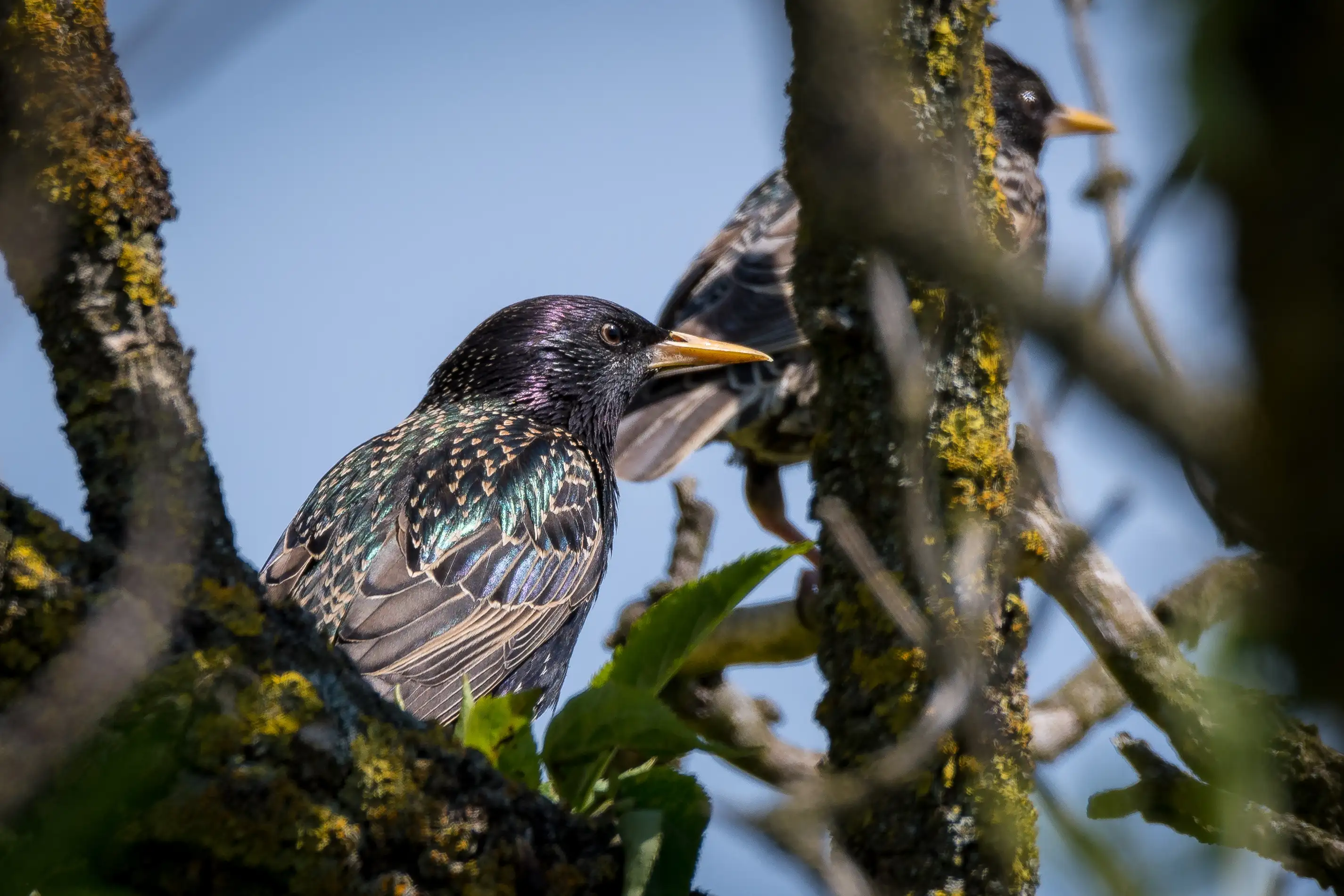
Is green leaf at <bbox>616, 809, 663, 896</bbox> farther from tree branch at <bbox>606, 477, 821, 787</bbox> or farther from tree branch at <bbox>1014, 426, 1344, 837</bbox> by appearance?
tree branch at <bbox>606, 477, 821, 787</bbox>

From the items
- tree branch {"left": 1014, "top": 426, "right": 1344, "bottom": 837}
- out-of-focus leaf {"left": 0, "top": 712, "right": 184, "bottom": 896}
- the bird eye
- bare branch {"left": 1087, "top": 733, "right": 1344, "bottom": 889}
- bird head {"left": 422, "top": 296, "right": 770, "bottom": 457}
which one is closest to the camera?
out-of-focus leaf {"left": 0, "top": 712, "right": 184, "bottom": 896}

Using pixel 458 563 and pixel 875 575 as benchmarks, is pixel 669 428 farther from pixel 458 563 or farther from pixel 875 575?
pixel 875 575

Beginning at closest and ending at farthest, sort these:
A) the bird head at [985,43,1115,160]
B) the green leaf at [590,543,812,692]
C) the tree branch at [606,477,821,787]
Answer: the green leaf at [590,543,812,692]
the tree branch at [606,477,821,787]
the bird head at [985,43,1115,160]

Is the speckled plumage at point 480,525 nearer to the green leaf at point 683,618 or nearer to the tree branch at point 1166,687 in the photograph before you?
the green leaf at point 683,618

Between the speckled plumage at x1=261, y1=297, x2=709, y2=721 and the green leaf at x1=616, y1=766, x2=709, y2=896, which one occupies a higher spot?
the speckled plumage at x1=261, y1=297, x2=709, y2=721

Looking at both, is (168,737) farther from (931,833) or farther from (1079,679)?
(1079,679)

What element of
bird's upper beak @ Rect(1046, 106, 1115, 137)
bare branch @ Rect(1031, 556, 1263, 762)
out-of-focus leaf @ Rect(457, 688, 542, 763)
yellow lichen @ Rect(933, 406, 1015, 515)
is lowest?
bare branch @ Rect(1031, 556, 1263, 762)

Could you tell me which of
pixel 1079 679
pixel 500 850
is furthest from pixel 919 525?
pixel 1079 679

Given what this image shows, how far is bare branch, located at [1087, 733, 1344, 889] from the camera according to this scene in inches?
76.2

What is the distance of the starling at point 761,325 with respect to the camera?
589cm

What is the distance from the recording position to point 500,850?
2.05 meters

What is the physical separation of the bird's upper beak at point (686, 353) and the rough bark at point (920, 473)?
1.95 m

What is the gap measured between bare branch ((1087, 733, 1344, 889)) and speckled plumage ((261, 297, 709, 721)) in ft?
5.46

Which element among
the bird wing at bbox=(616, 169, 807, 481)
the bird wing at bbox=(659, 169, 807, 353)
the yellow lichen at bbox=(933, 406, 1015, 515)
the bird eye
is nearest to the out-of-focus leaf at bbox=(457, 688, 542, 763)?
the yellow lichen at bbox=(933, 406, 1015, 515)
